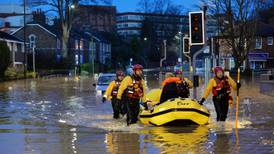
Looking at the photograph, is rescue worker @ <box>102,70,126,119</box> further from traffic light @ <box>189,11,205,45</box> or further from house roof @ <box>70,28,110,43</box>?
house roof @ <box>70,28,110,43</box>

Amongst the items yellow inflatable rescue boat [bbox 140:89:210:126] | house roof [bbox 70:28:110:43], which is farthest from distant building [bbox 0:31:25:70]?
yellow inflatable rescue boat [bbox 140:89:210:126]

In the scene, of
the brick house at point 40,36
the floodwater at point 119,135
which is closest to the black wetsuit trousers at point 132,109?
the floodwater at point 119,135

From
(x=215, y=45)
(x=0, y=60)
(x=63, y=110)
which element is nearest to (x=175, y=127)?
(x=63, y=110)

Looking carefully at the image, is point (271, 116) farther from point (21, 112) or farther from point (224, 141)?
point (21, 112)

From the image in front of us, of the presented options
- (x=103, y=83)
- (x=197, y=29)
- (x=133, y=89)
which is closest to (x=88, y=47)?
(x=103, y=83)

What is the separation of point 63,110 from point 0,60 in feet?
130

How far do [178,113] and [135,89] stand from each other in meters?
1.30

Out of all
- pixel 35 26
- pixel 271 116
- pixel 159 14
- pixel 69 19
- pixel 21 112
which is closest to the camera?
pixel 271 116

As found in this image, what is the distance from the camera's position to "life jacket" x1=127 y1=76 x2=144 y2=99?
15.7 m

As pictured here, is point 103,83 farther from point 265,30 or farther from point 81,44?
point 81,44

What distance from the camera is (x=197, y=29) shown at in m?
20.1

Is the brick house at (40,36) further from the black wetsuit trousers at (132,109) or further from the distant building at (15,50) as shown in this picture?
the black wetsuit trousers at (132,109)

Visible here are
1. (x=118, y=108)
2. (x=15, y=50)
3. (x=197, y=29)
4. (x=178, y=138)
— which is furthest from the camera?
(x=15, y=50)

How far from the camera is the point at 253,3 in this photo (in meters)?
69.3
